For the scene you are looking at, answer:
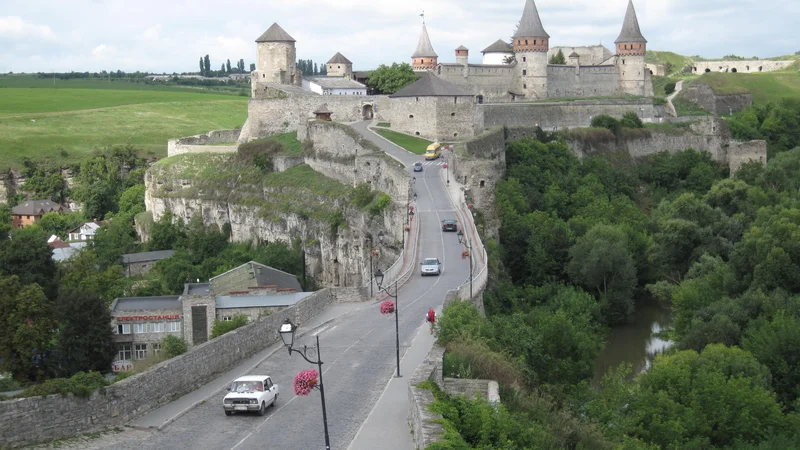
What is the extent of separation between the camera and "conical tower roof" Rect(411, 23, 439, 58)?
94000 mm

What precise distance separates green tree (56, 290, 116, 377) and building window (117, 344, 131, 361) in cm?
50

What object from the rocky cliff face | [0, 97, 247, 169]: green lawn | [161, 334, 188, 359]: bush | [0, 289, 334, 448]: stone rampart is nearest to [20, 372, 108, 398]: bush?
[0, 289, 334, 448]: stone rampart

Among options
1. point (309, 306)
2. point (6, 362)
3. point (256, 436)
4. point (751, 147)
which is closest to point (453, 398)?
point (256, 436)

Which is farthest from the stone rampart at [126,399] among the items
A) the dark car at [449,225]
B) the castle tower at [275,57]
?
the castle tower at [275,57]

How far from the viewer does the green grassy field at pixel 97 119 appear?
109m

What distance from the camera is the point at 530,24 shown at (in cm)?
9031

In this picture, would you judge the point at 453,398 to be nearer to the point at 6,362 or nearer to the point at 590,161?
the point at 6,362

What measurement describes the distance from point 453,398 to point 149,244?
51690 millimetres

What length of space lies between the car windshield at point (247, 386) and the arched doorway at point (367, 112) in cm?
5384

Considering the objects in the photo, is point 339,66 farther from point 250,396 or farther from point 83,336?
point 250,396

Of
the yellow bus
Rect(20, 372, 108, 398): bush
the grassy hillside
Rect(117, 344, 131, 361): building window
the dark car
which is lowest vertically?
Rect(117, 344, 131, 361): building window

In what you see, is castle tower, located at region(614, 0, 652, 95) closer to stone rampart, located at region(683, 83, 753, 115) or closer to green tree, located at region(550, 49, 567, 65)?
stone rampart, located at region(683, 83, 753, 115)

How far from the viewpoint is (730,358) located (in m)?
33.2

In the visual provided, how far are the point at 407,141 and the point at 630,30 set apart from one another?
40098mm
